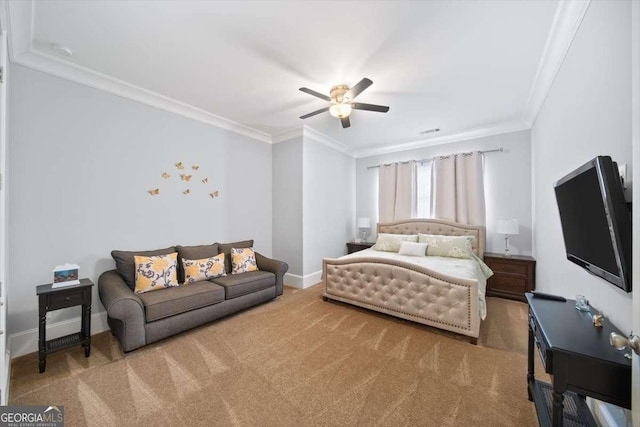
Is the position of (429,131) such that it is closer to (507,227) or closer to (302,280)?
(507,227)

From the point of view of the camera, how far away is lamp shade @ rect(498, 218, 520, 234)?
12.5 feet

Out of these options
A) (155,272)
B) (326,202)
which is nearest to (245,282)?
(155,272)

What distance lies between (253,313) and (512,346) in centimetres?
289

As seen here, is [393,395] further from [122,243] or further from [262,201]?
[262,201]

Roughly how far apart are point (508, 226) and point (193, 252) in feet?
15.5

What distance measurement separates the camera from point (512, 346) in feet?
7.97

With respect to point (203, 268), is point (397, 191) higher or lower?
higher

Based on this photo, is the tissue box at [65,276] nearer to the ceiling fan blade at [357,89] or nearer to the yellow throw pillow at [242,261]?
the yellow throw pillow at [242,261]

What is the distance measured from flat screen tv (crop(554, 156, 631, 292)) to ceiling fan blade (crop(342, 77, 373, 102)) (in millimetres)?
1684

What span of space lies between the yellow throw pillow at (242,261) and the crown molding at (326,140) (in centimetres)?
222

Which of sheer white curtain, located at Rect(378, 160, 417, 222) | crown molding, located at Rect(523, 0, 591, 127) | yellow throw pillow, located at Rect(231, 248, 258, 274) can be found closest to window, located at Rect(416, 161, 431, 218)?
sheer white curtain, located at Rect(378, 160, 417, 222)

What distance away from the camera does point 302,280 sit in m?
4.29

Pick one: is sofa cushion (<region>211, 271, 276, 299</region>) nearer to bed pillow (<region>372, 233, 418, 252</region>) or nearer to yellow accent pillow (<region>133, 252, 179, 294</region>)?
yellow accent pillow (<region>133, 252, 179, 294</region>)

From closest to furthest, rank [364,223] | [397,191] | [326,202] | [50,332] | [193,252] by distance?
[50,332] < [193,252] < [326,202] < [397,191] < [364,223]
